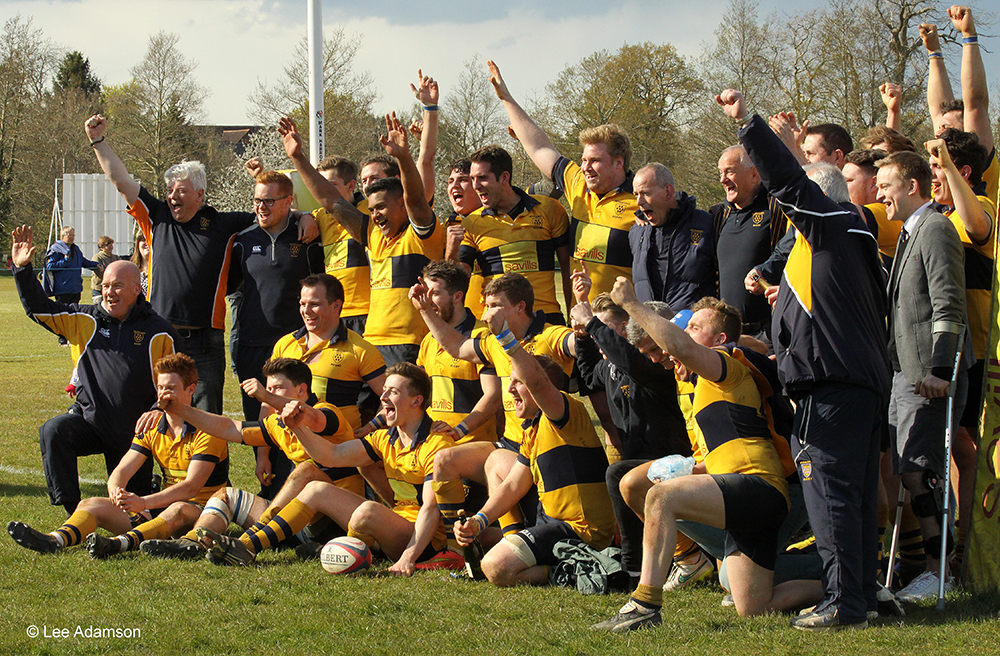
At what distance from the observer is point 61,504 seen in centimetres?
678

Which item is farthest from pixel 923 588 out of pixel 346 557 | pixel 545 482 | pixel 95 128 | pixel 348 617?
pixel 95 128

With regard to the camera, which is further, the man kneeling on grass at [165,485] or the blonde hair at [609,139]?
the blonde hair at [609,139]

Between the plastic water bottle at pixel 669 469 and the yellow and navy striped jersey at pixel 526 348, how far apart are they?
3.92ft

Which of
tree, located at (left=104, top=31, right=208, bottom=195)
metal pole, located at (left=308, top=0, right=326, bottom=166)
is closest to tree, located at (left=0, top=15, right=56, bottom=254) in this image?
tree, located at (left=104, top=31, right=208, bottom=195)

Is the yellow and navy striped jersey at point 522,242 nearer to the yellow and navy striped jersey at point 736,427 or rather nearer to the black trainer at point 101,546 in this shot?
the yellow and navy striped jersey at point 736,427

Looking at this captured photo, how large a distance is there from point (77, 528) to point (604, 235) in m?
4.03

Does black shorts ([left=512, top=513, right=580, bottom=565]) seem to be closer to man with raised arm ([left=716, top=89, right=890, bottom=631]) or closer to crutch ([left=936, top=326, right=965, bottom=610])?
man with raised arm ([left=716, top=89, right=890, bottom=631])

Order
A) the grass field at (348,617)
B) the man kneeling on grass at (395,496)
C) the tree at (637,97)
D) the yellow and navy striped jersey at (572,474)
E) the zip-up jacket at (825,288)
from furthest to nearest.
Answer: the tree at (637,97) < the man kneeling on grass at (395,496) < the yellow and navy striped jersey at (572,474) < the zip-up jacket at (825,288) < the grass field at (348,617)

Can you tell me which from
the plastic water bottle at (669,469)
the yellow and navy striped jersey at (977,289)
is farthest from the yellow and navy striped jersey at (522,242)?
the yellow and navy striped jersey at (977,289)

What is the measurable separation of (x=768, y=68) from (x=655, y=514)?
107ft

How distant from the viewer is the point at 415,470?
6039mm

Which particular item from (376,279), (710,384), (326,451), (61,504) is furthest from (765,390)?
(61,504)

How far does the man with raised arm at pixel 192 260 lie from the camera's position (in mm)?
7664

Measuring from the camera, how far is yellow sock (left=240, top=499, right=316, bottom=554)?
19.3ft
